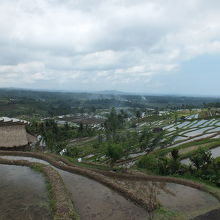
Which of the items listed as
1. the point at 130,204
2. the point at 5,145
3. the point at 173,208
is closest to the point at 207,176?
the point at 173,208

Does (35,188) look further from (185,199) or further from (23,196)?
(185,199)

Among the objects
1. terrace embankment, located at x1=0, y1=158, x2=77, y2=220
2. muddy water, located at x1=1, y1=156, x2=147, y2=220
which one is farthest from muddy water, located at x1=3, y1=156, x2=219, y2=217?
terrace embankment, located at x1=0, y1=158, x2=77, y2=220

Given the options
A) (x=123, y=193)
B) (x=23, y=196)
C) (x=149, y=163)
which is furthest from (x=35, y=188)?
(x=149, y=163)

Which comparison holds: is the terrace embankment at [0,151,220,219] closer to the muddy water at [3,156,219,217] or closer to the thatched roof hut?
the muddy water at [3,156,219,217]

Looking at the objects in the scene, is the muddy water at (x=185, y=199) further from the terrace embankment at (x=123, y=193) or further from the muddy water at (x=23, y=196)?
the muddy water at (x=23, y=196)

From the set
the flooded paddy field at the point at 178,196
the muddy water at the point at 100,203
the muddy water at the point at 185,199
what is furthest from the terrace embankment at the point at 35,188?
the muddy water at the point at 185,199

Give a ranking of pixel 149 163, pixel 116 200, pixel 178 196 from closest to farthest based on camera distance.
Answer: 1. pixel 116 200
2. pixel 178 196
3. pixel 149 163
